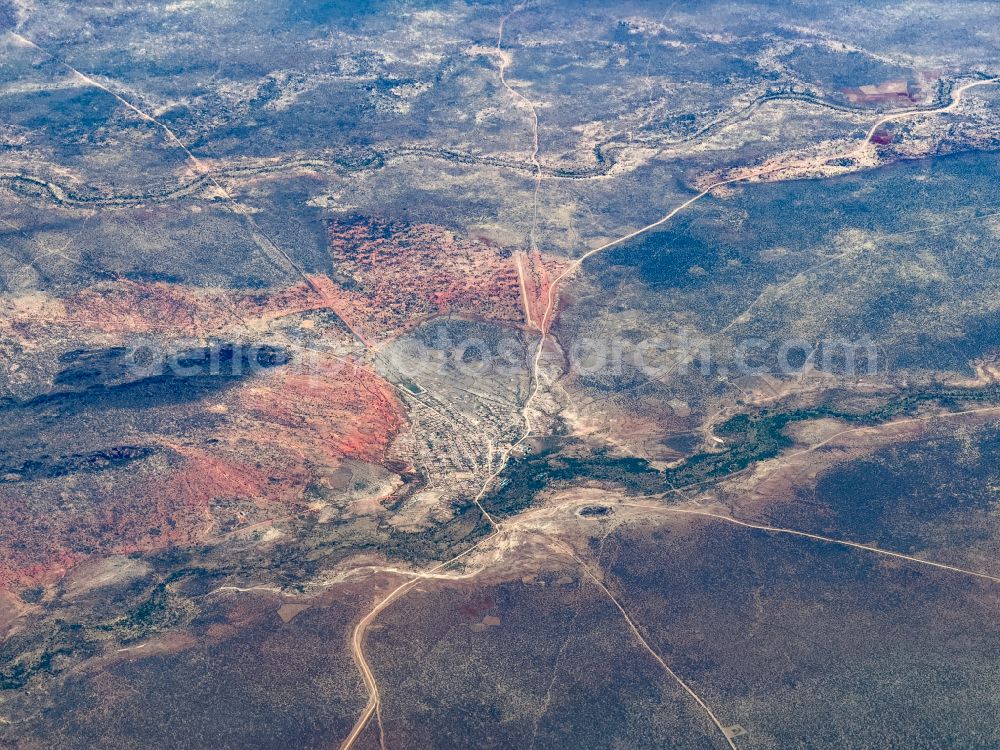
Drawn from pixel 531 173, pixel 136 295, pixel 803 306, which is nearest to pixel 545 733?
pixel 803 306

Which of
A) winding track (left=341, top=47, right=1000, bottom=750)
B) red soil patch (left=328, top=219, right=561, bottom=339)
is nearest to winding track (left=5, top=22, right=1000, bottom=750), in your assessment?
winding track (left=341, top=47, right=1000, bottom=750)

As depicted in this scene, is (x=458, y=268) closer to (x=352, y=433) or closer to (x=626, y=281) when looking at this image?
(x=626, y=281)

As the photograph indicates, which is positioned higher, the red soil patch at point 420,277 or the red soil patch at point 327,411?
the red soil patch at point 420,277

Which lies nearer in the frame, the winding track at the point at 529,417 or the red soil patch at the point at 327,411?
the winding track at the point at 529,417

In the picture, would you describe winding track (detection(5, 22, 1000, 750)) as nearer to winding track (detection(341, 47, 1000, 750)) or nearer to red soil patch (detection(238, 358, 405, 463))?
winding track (detection(341, 47, 1000, 750))

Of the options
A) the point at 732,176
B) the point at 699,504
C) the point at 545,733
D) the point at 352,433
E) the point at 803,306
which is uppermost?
the point at 732,176

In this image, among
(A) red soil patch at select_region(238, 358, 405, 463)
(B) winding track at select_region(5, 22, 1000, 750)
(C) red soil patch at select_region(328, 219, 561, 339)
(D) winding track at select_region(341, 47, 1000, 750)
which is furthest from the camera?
(C) red soil patch at select_region(328, 219, 561, 339)

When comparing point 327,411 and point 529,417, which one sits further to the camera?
point 529,417

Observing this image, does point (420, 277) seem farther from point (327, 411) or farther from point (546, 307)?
point (327, 411)

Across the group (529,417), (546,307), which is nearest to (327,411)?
(529,417)

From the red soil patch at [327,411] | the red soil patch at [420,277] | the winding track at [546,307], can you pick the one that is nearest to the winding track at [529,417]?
the winding track at [546,307]

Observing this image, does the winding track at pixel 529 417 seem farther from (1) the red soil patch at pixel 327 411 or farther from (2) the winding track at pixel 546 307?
(1) the red soil patch at pixel 327 411
